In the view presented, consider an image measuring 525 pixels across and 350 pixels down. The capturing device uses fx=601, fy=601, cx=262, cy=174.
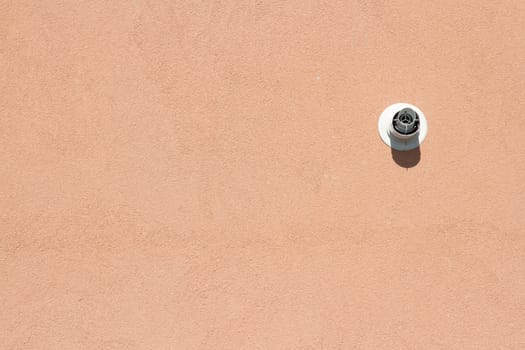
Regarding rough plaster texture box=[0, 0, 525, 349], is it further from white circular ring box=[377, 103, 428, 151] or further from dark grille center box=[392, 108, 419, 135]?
dark grille center box=[392, 108, 419, 135]

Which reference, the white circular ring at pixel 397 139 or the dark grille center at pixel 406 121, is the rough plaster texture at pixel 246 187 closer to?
the white circular ring at pixel 397 139

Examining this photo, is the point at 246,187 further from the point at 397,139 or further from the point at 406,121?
the point at 406,121

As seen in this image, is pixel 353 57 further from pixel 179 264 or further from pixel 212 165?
pixel 179 264

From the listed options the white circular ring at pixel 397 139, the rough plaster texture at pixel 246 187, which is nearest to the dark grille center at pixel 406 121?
the white circular ring at pixel 397 139

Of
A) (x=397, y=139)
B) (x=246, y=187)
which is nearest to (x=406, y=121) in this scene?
(x=397, y=139)

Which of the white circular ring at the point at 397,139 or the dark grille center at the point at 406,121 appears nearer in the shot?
the dark grille center at the point at 406,121

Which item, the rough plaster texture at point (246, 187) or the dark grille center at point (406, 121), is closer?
the dark grille center at point (406, 121)

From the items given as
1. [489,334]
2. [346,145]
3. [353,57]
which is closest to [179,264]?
[346,145]

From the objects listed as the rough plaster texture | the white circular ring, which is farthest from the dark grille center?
the rough plaster texture
